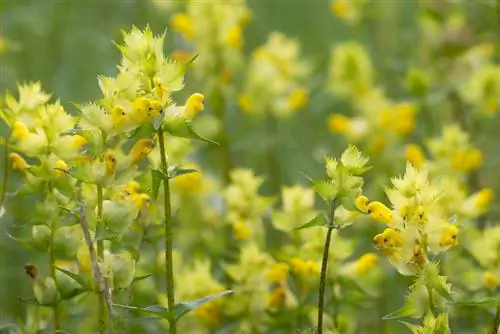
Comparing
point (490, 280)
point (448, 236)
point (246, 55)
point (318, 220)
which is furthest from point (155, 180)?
point (246, 55)

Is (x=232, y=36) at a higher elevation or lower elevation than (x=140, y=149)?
higher

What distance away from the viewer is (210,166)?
2016 millimetres

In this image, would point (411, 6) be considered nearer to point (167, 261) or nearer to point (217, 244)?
point (217, 244)

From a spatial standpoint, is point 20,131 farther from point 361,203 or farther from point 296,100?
point 296,100

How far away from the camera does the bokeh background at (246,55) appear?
6.06ft

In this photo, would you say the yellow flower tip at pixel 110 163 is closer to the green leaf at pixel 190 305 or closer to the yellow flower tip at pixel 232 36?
the green leaf at pixel 190 305

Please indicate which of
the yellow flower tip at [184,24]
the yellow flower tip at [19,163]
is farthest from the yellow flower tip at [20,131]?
the yellow flower tip at [184,24]

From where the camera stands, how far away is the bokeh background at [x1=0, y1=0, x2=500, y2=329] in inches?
72.7

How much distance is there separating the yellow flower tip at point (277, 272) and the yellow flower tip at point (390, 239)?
240mm

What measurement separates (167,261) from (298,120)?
5.47 feet

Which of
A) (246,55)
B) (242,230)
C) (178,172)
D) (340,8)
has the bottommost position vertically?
(178,172)

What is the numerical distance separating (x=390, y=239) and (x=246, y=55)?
191 cm

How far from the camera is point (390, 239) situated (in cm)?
91

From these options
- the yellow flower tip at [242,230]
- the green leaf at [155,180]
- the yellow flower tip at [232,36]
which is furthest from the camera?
the yellow flower tip at [232,36]
